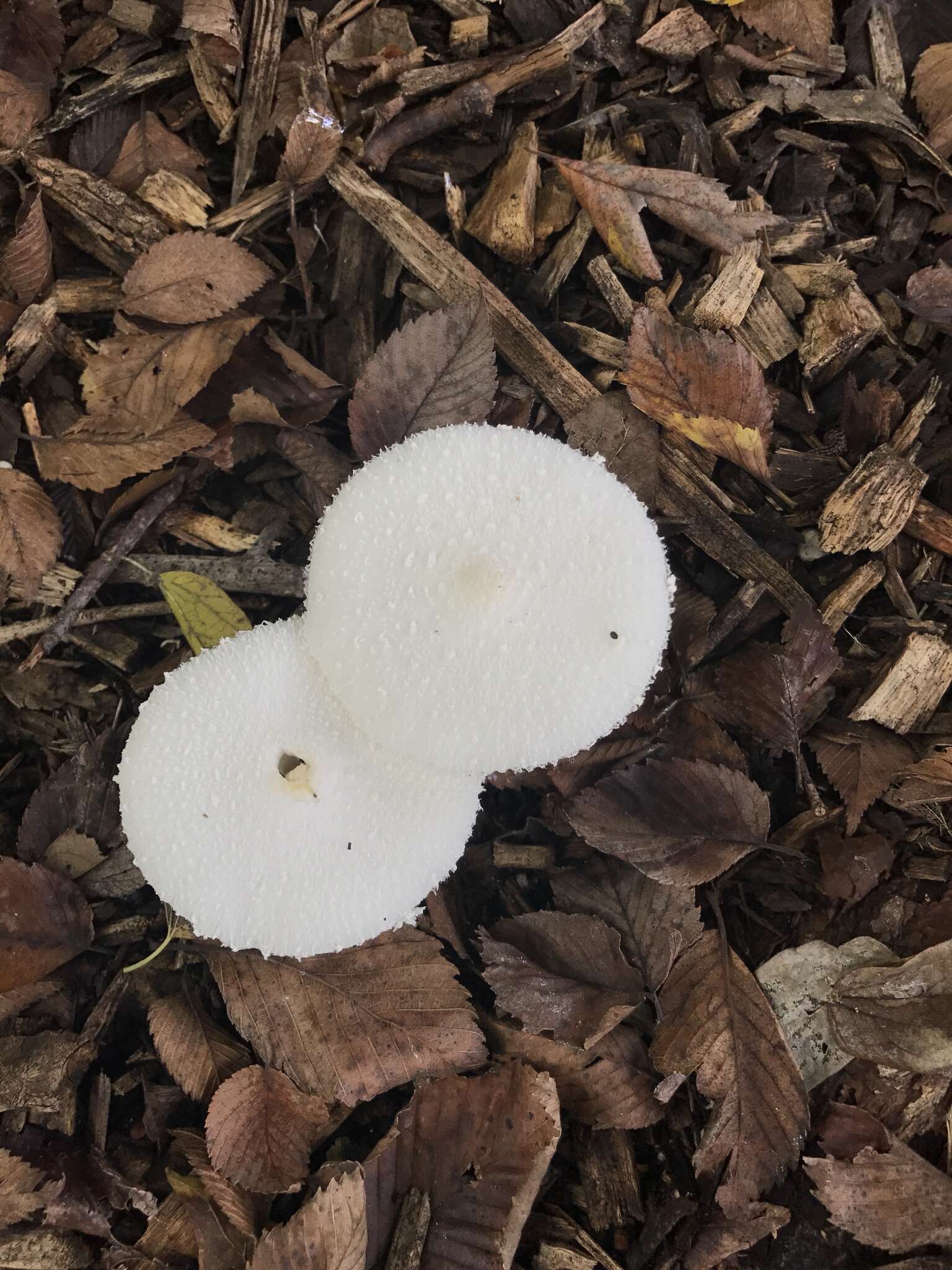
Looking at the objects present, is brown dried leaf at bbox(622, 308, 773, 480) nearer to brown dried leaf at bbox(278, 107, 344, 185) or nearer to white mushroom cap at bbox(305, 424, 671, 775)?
white mushroom cap at bbox(305, 424, 671, 775)

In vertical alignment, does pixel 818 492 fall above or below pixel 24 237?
below

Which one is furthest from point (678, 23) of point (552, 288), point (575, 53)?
point (552, 288)

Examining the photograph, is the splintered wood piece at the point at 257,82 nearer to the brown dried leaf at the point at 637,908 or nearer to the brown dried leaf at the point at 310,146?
the brown dried leaf at the point at 310,146

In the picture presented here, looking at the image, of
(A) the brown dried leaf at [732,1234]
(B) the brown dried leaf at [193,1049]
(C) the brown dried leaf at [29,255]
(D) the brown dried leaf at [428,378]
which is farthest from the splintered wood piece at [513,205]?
(A) the brown dried leaf at [732,1234]

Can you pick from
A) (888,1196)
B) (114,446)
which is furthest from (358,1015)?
(114,446)

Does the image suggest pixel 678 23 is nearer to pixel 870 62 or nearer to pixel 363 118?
pixel 870 62
